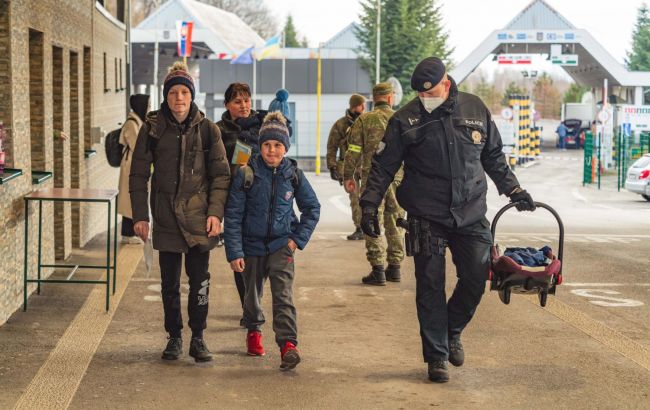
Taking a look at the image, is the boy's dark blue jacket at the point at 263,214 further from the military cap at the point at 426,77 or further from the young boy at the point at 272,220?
the military cap at the point at 426,77

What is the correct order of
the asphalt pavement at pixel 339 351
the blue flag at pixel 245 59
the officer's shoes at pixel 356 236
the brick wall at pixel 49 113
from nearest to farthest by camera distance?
the asphalt pavement at pixel 339 351 → the brick wall at pixel 49 113 → the officer's shoes at pixel 356 236 → the blue flag at pixel 245 59

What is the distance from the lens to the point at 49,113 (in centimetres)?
1244

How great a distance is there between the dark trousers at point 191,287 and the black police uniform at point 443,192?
1.18m

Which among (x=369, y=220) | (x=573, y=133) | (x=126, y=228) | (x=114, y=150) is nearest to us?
(x=369, y=220)

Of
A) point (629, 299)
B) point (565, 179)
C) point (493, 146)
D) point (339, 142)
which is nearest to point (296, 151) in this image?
point (565, 179)

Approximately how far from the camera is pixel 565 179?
1631 inches

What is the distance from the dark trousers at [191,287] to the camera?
26.9ft

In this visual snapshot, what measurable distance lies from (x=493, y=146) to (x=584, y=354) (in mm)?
1671

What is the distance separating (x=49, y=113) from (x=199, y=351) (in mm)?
4982

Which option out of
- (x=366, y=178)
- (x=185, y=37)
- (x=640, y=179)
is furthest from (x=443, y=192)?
(x=185, y=37)

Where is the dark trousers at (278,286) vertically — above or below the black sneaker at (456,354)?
above

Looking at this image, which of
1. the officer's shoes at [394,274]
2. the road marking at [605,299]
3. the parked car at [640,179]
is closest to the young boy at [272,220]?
the road marking at [605,299]

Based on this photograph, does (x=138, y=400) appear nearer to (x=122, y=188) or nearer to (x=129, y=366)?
(x=129, y=366)

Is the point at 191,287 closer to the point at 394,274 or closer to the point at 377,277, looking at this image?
the point at 377,277
